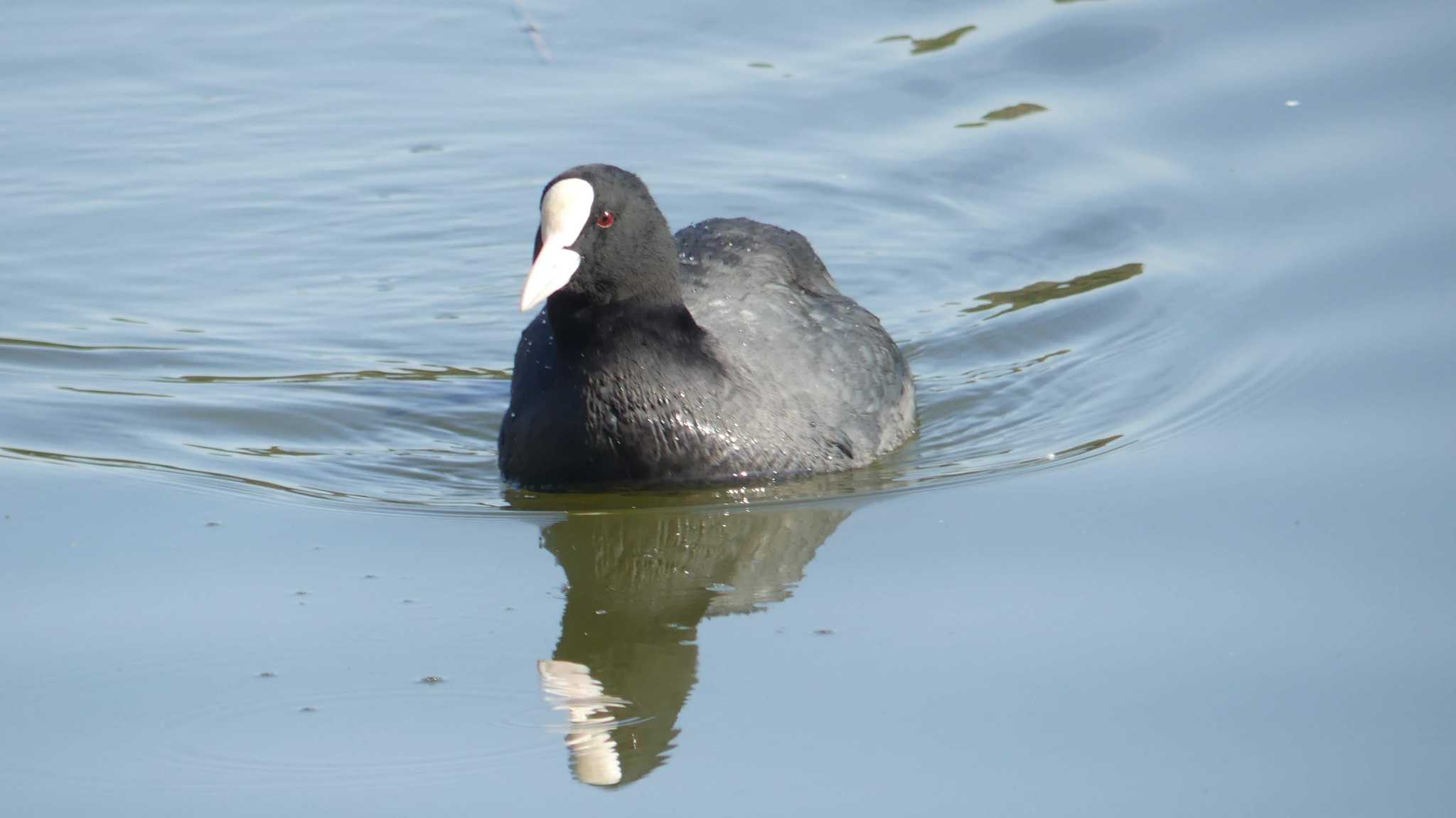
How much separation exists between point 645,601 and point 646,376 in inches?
36.2

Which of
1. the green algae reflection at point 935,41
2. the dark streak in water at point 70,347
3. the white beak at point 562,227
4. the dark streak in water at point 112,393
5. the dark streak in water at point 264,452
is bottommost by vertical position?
the dark streak in water at point 264,452

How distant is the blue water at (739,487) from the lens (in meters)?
4.02

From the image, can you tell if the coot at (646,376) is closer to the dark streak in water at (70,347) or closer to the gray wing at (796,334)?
the gray wing at (796,334)

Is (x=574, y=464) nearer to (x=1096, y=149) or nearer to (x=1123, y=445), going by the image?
(x=1123, y=445)

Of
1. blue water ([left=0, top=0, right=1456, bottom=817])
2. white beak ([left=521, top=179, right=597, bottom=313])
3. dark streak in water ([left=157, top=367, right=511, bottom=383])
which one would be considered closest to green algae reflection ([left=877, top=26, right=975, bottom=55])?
blue water ([left=0, top=0, right=1456, bottom=817])

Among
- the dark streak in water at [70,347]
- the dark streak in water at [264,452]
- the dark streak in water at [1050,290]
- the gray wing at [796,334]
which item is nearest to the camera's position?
the gray wing at [796,334]

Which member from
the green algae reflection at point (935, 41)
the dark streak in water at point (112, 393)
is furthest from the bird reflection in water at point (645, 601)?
the green algae reflection at point (935, 41)

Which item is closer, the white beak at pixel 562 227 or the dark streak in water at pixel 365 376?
the white beak at pixel 562 227

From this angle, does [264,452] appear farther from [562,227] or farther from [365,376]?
[562,227]

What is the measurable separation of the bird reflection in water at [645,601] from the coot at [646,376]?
0.71 feet

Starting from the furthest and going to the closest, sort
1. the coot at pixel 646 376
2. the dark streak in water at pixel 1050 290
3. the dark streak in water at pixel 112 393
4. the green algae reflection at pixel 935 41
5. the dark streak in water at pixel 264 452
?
the green algae reflection at pixel 935 41, the dark streak in water at pixel 1050 290, the dark streak in water at pixel 112 393, the dark streak in water at pixel 264 452, the coot at pixel 646 376

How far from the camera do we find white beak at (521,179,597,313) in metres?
5.36

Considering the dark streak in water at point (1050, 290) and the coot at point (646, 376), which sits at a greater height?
the coot at point (646, 376)

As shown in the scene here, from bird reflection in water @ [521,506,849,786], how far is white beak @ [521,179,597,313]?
682 millimetres
